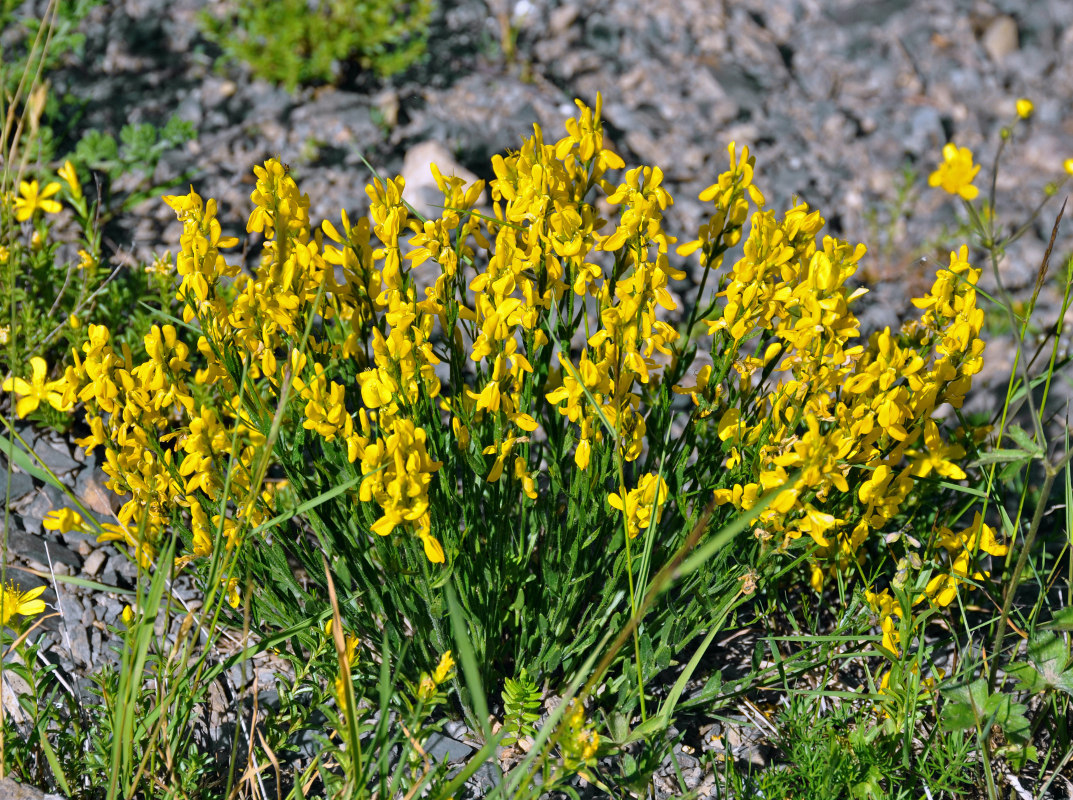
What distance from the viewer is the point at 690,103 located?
507cm

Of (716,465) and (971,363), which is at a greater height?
(971,363)

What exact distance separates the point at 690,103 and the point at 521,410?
11.5ft

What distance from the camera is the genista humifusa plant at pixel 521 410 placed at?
1846 millimetres

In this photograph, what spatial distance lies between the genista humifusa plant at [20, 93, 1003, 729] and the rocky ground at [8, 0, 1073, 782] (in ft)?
6.50

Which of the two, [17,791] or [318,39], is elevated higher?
[318,39]

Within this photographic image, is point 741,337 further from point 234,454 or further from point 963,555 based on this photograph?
point 234,454

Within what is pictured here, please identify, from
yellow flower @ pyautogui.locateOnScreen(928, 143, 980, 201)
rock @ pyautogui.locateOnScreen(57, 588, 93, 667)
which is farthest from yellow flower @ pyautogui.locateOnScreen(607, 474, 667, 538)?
rock @ pyautogui.locateOnScreen(57, 588, 93, 667)

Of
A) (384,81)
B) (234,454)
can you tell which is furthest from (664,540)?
(384,81)

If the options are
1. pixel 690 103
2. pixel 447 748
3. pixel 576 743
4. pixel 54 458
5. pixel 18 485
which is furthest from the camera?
pixel 690 103

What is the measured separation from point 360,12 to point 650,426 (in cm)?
350

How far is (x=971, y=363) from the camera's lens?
2.01 m

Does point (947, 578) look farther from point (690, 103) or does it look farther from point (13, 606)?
point (690, 103)

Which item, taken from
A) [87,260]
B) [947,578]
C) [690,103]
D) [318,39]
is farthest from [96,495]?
[690,103]

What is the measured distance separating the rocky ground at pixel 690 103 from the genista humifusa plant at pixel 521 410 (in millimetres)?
1980
